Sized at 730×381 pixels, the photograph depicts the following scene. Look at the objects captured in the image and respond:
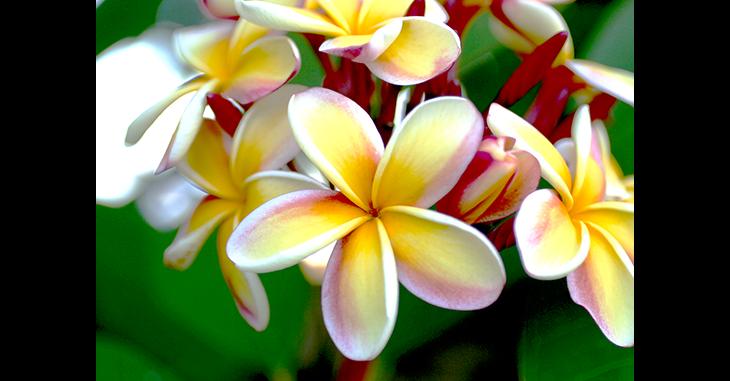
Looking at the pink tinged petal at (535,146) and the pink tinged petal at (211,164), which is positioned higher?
the pink tinged petal at (535,146)

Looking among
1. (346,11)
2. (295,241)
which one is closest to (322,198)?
(295,241)

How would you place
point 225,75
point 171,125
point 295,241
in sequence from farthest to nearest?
1. point 171,125
2. point 225,75
3. point 295,241

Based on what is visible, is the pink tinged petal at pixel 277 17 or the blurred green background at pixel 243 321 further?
the blurred green background at pixel 243 321

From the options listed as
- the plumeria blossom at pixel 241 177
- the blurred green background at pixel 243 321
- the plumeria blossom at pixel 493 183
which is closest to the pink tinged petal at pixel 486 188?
the plumeria blossom at pixel 493 183

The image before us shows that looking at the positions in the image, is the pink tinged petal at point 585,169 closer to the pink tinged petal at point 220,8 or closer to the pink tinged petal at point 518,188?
the pink tinged petal at point 518,188

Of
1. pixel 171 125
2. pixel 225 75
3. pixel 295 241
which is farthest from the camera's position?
pixel 171 125

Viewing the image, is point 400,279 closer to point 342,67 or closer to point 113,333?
point 342,67

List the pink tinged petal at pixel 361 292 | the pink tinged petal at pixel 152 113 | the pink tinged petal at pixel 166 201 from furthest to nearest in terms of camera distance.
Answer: the pink tinged petal at pixel 166 201 → the pink tinged petal at pixel 152 113 → the pink tinged petal at pixel 361 292

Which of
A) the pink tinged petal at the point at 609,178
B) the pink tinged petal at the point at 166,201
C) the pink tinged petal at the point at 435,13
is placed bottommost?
the pink tinged petal at the point at 166,201
